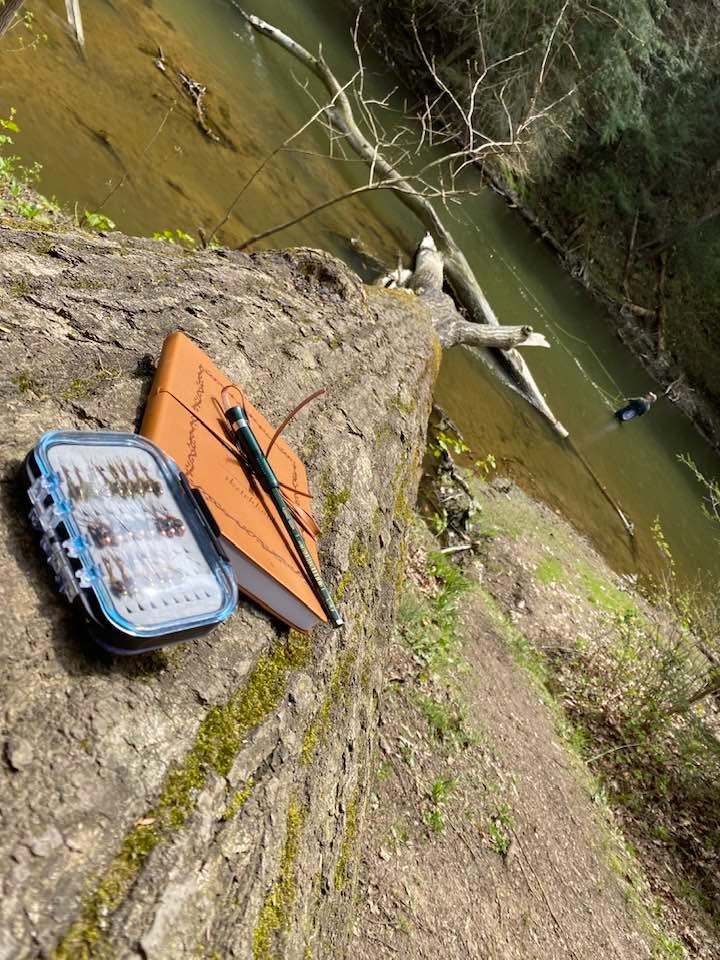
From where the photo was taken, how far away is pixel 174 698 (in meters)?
1.20

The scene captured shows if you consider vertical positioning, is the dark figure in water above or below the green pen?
below

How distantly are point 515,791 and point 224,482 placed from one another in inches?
Answer: 119

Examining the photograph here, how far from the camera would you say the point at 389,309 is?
14.2 feet

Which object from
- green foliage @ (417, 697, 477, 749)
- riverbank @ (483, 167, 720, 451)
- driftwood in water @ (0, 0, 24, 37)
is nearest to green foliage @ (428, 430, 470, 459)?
green foliage @ (417, 697, 477, 749)

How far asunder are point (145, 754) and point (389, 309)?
3.61 metres

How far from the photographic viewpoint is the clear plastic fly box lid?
1.00 metres

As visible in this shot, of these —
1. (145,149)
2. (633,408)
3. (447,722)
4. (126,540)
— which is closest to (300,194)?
(145,149)

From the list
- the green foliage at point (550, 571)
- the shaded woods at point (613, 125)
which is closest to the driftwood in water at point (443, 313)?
the green foliage at point (550, 571)

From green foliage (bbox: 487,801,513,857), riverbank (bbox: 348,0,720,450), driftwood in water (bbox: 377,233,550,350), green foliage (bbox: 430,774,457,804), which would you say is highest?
riverbank (bbox: 348,0,720,450)

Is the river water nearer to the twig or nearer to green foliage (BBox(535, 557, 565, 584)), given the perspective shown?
the twig


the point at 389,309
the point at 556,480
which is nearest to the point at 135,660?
the point at 389,309

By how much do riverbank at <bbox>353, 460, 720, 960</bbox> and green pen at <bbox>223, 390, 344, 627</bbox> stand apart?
151 cm

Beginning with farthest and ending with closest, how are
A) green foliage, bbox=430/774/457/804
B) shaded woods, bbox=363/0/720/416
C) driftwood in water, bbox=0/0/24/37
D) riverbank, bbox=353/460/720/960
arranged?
shaded woods, bbox=363/0/720/416 → green foliage, bbox=430/774/457/804 → riverbank, bbox=353/460/720/960 → driftwood in water, bbox=0/0/24/37

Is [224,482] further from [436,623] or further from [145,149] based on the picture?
[145,149]
